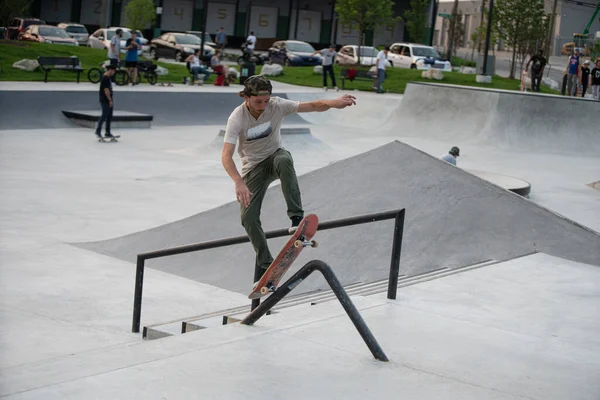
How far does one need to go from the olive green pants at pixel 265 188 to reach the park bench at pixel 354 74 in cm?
2434

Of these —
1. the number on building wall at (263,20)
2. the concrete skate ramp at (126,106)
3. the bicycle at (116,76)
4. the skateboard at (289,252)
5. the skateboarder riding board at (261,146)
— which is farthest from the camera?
the number on building wall at (263,20)

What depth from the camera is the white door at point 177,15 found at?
53781 millimetres

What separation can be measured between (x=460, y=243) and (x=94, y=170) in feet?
28.8

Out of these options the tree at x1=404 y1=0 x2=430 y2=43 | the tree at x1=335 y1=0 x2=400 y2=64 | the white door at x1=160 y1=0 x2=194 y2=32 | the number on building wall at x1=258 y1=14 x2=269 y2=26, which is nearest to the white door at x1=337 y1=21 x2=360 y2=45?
the number on building wall at x1=258 y1=14 x2=269 y2=26

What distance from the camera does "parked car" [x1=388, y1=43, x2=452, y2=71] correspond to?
37.8 metres

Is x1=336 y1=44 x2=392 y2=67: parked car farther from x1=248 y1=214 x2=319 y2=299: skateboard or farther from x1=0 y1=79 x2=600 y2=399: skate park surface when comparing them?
x1=248 y1=214 x2=319 y2=299: skateboard

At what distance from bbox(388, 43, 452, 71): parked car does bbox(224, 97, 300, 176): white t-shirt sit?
32669 mm

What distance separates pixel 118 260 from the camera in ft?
31.8

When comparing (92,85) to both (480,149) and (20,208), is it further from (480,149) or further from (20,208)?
(20,208)

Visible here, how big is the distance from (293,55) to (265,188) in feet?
110

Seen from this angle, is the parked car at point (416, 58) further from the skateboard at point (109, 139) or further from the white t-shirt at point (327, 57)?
the skateboard at point (109, 139)

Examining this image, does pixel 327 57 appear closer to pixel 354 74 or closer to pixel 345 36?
pixel 354 74

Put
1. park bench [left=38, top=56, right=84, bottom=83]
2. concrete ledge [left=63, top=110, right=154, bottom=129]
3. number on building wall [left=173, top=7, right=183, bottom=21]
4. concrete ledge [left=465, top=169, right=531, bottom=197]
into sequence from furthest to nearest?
number on building wall [left=173, top=7, right=183, bottom=21], park bench [left=38, top=56, right=84, bottom=83], concrete ledge [left=63, top=110, right=154, bottom=129], concrete ledge [left=465, top=169, right=531, bottom=197]

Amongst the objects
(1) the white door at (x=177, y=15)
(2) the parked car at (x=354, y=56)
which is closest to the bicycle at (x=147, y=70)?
(2) the parked car at (x=354, y=56)
